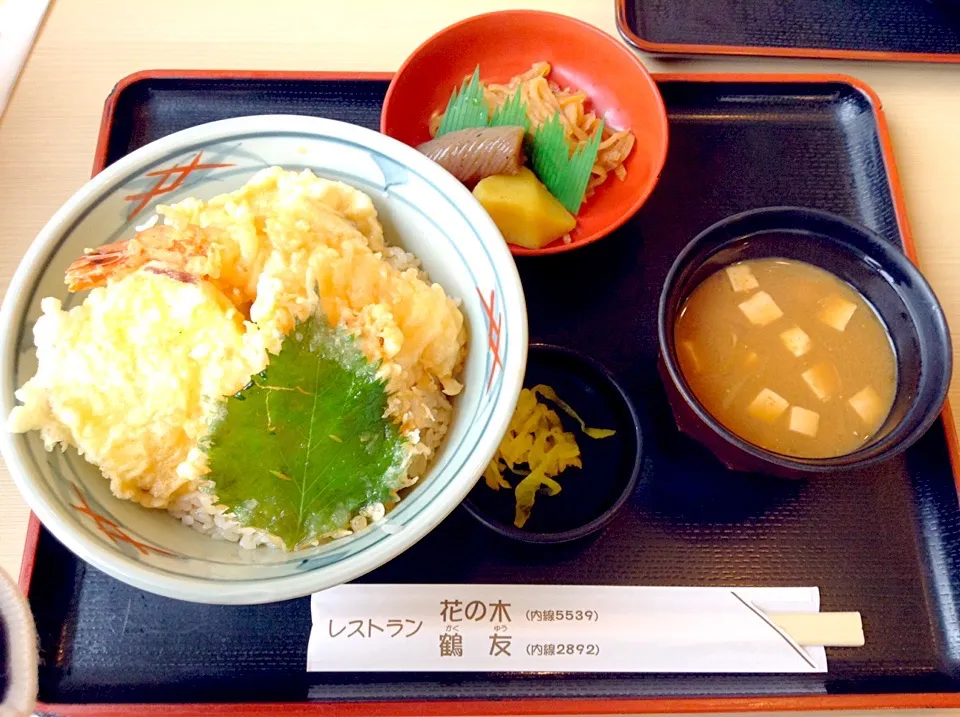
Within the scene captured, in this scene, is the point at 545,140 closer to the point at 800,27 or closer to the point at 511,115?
the point at 511,115

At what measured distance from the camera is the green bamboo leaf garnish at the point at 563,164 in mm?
1703

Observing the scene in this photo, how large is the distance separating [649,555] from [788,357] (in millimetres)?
Answer: 521

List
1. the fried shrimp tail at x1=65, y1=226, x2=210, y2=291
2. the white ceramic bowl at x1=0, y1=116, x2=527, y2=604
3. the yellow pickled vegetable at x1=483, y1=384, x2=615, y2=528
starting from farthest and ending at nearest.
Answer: the yellow pickled vegetable at x1=483, y1=384, x2=615, y2=528
the fried shrimp tail at x1=65, y1=226, x2=210, y2=291
the white ceramic bowl at x1=0, y1=116, x2=527, y2=604

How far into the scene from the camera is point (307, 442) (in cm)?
108

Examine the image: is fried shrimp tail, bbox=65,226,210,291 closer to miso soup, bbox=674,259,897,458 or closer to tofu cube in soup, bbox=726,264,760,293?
miso soup, bbox=674,259,897,458

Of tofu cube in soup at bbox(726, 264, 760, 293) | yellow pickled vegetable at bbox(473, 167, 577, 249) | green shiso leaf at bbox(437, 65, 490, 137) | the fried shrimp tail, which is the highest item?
green shiso leaf at bbox(437, 65, 490, 137)

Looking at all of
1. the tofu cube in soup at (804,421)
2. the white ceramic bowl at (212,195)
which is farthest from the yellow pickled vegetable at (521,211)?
the tofu cube in soup at (804,421)

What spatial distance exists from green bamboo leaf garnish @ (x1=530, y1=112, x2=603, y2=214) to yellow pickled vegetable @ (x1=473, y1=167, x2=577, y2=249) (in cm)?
10

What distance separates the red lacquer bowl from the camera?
1720mm

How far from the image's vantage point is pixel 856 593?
1.38m

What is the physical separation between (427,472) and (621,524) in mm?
514

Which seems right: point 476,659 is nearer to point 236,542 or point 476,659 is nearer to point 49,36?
point 236,542

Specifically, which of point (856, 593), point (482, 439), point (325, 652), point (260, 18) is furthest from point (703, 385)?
point (260, 18)

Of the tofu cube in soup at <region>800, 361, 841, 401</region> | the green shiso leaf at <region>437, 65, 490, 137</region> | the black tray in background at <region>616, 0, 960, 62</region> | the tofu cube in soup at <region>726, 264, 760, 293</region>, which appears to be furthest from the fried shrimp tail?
the black tray in background at <region>616, 0, 960, 62</region>
